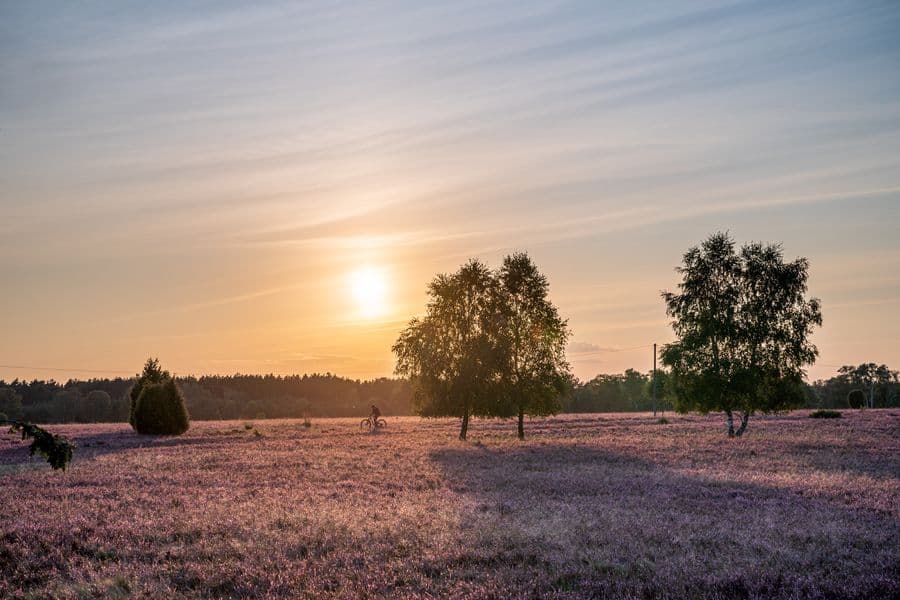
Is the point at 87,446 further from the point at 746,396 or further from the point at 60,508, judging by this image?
the point at 746,396

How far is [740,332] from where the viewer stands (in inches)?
2003

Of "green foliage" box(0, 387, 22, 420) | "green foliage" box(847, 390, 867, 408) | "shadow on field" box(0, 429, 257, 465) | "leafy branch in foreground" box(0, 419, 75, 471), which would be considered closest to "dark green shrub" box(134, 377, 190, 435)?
"shadow on field" box(0, 429, 257, 465)

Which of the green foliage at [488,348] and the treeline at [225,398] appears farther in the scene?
the treeline at [225,398]

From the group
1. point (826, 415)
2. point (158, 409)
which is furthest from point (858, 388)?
point (158, 409)

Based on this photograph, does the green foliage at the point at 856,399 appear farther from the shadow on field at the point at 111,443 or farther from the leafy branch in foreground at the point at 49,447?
the leafy branch in foreground at the point at 49,447

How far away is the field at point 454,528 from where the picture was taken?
11530 millimetres

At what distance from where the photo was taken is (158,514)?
18219mm

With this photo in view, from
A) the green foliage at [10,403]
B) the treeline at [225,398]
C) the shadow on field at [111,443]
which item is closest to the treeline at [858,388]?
the treeline at [225,398]

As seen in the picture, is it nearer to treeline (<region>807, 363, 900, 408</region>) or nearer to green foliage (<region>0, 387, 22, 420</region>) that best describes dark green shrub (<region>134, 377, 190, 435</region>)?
green foliage (<region>0, 387, 22, 420</region>)

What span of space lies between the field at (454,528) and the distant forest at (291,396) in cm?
7670

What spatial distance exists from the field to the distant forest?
76.7 m

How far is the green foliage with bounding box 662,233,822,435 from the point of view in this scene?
165ft

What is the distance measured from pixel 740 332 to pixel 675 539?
39.7 meters

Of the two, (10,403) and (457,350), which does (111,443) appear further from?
(10,403)
